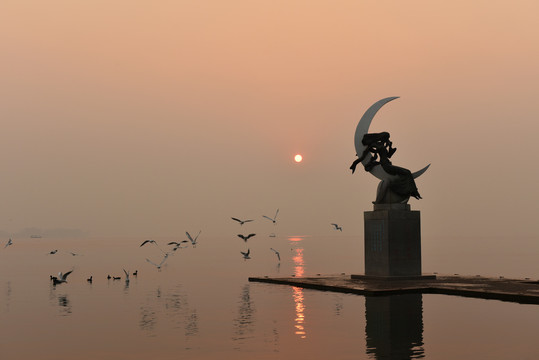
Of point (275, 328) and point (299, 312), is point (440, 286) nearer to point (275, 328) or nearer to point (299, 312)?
point (299, 312)

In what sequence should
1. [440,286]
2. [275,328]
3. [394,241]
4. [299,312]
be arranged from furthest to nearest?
[394,241], [440,286], [299,312], [275,328]

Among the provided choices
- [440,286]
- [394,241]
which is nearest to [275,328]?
[440,286]

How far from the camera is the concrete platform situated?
3628 cm

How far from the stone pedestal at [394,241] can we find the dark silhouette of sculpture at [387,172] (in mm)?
601

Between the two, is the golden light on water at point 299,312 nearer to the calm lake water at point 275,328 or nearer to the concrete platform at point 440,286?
the calm lake water at point 275,328

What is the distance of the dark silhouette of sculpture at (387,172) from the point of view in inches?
1816

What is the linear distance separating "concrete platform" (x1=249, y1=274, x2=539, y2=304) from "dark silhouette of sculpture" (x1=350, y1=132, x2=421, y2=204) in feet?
15.9

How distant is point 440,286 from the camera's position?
40.0m

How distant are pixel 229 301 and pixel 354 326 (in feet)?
48.5

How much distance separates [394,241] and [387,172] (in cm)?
412

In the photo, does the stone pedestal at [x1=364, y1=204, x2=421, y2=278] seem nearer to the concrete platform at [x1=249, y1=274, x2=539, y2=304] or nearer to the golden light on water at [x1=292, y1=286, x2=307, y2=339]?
the concrete platform at [x1=249, y1=274, x2=539, y2=304]

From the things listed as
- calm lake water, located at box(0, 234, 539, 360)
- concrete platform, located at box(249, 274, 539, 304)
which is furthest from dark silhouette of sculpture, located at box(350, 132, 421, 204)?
calm lake water, located at box(0, 234, 539, 360)

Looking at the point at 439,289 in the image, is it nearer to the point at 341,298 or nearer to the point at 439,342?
the point at 341,298

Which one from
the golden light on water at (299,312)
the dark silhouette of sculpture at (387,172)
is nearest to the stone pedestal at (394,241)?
the dark silhouette of sculpture at (387,172)
